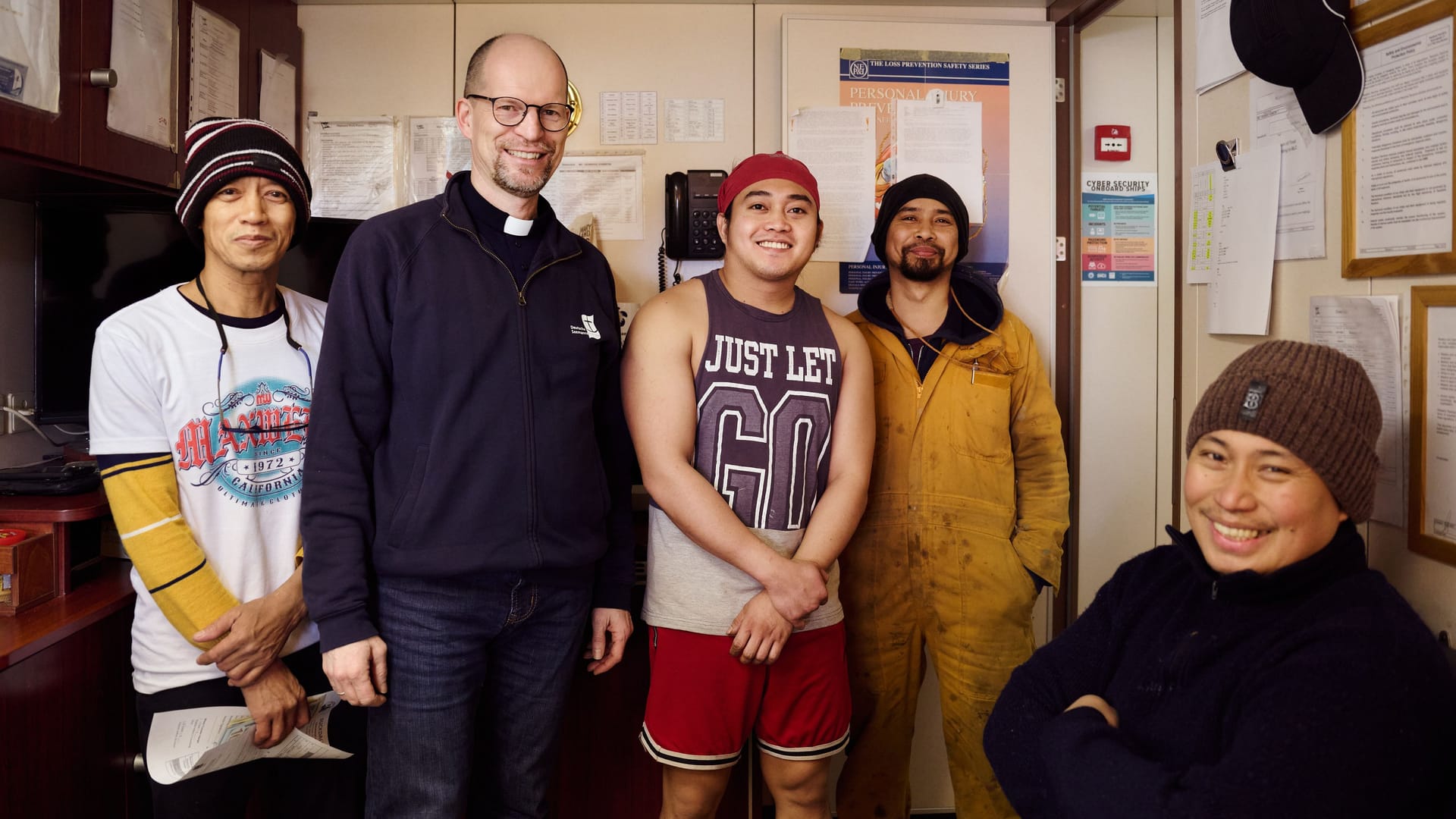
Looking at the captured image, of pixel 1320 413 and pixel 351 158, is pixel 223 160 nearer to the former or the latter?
pixel 351 158

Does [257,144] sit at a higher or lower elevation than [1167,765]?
higher

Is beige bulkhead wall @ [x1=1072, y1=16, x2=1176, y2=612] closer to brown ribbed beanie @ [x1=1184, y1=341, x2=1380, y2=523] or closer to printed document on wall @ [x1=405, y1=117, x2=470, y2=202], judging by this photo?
brown ribbed beanie @ [x1=1184, y1=341, x2=1380, y2=523]

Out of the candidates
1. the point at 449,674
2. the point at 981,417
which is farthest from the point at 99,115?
the point at 981,417

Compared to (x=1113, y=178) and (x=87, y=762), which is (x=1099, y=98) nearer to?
(x=1113, y=178)

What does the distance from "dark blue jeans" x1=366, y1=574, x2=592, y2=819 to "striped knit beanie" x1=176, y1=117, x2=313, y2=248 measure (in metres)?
0.77

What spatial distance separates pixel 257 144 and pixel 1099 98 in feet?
7.95

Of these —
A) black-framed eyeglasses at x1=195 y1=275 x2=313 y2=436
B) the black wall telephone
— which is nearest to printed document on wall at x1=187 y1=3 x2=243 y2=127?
black-framed eyeglasses at x1=195 y1=275 x2=313 y2=436

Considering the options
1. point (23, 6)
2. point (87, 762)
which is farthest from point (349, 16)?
point (87, 762)

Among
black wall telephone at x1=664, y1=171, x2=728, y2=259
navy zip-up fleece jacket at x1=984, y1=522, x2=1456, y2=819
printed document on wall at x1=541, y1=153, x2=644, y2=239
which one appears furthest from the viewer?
printed document on wall at x1=541, y1=153, x2=644, y2=239

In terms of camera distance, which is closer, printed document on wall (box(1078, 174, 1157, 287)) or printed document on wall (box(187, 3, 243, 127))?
printed document on wall (box(187, 3, 243, 127))

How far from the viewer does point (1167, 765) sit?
3.58 feet

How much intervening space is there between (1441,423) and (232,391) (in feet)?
6.42

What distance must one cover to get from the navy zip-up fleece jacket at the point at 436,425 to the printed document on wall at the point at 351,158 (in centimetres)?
128

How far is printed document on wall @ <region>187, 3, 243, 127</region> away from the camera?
2.13 meters
